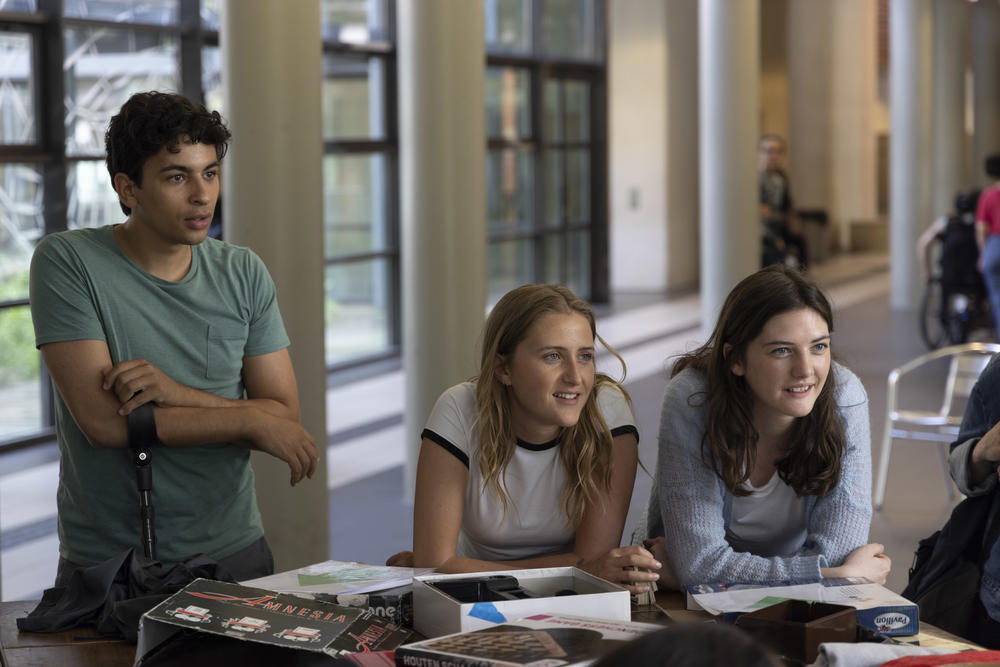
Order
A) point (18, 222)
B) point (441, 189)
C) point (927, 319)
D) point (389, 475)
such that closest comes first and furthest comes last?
point (441, 189), point (389, 475), point (18, 222), point (927, 319)

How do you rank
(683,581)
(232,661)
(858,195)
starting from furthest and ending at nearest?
(858,195) < (683,581) < (232,661)

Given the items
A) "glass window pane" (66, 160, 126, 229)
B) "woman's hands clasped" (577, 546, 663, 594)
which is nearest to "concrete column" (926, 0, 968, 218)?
"glass window pane" (66, 160, 126, 229)

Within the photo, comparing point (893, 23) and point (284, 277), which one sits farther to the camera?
point (893, 23)

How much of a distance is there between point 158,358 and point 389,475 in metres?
4.17

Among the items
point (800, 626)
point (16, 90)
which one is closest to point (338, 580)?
point (800, 626)

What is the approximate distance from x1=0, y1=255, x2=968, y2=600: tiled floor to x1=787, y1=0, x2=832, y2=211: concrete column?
9.63 m

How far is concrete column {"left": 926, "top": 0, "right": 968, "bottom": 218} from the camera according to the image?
595 inches

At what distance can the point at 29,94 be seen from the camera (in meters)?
7.17

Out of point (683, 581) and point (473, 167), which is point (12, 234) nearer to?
point (473, 167)

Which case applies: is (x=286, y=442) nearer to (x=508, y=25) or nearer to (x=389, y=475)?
(x=389, y=475)

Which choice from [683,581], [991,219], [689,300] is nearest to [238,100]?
[683,581]

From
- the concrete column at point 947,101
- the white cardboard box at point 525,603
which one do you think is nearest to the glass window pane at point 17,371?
the white cardboard box at point 525,603

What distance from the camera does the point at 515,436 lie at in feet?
8.36

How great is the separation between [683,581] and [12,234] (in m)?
5.87
